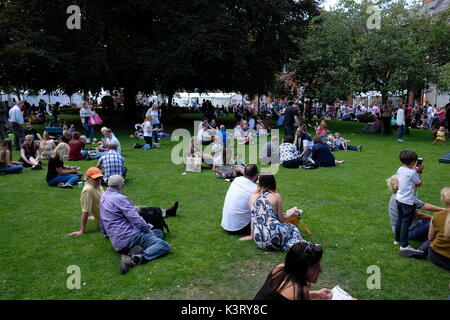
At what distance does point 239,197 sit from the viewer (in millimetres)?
6914

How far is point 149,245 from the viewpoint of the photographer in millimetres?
6082

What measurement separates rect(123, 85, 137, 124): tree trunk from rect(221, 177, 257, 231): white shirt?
24.1 metres

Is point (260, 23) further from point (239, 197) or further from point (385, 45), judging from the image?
point (239, 197)

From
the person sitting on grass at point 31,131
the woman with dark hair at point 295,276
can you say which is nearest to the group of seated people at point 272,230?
the woman with dark hair at point 295,276

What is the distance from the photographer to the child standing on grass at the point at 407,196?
602 cm

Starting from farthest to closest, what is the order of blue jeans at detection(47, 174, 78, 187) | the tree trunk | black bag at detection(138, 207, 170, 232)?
the tree trunk
blue jeans at detection(47, 174, 78, 187)
black bag at detection(138, 207, 170, 232)

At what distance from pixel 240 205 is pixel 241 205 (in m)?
0.02

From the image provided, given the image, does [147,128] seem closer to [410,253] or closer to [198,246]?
[198,246]

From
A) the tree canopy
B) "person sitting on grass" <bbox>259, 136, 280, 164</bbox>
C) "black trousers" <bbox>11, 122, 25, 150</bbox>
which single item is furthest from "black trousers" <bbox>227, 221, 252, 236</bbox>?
the tree canopy

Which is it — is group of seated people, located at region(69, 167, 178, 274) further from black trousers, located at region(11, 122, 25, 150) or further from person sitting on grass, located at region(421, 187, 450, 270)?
black trousers, located at region(11, 122, 25, 150)

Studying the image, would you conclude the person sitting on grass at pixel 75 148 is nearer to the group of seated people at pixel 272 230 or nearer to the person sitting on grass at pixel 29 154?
the person sitting on grass at pixel 29 154

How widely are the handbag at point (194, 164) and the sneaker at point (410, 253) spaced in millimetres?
7547

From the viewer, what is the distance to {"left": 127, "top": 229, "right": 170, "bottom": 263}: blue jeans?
5.95m

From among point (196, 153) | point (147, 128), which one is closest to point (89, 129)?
point (147, 128)
